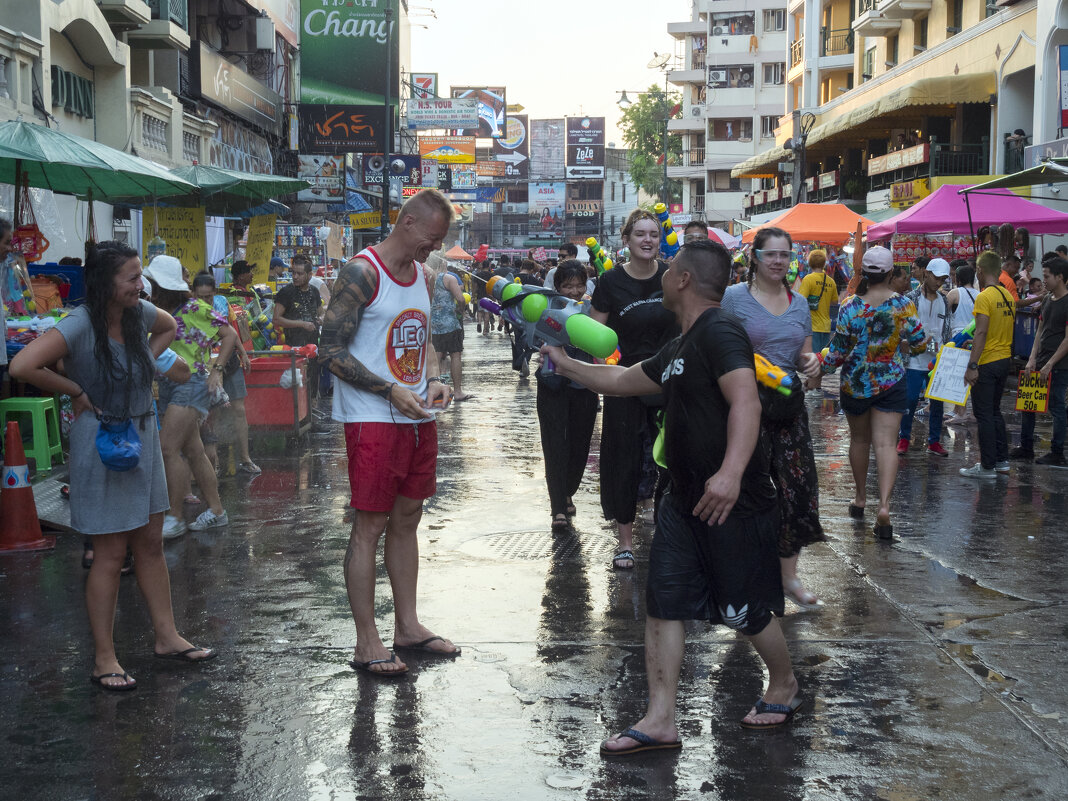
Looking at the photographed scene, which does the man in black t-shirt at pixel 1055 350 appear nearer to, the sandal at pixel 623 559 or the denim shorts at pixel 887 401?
the denim shorts at pixel 887 401

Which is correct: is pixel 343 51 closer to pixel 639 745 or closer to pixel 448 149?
pixel 448 149

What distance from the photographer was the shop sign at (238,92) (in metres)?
23.7

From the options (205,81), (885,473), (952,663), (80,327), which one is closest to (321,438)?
(885,473)

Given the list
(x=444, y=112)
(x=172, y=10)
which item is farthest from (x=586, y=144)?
(x=172, y=10)

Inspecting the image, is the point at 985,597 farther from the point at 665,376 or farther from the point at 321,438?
the point at 321,438

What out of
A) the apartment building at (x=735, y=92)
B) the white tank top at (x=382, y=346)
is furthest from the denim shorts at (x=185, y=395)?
the apartment building at (x=735, y=92)

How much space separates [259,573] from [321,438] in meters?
5.60

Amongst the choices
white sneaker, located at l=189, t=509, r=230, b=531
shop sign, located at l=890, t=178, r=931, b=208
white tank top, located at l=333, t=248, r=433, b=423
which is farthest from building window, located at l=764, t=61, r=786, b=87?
white tank top, located at l=333, t=248, r=433, b=423

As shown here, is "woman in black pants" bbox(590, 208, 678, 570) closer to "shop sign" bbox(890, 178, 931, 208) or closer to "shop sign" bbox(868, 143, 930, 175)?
"shop sign" bbox(890, 178, 931, 208)

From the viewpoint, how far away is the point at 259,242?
51.1 feet

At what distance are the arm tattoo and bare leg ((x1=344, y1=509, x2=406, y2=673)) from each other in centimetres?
56

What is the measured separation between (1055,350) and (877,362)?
3.84 m

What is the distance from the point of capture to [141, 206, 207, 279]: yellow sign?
539 inches

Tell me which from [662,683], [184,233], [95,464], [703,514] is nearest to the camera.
→ [703,514]
